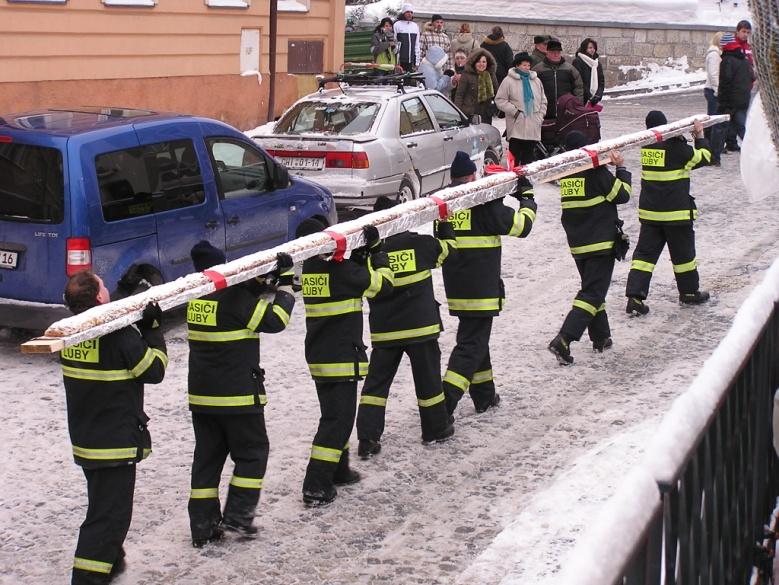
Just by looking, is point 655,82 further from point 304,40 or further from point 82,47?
point 82,47

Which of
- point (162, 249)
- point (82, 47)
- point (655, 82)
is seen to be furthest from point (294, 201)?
point (655, 82)

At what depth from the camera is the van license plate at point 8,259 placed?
9484 mm

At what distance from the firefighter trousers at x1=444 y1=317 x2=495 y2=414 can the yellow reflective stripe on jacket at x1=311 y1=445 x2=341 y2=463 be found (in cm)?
145

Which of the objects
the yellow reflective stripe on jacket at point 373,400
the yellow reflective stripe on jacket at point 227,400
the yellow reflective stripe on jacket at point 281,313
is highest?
the yellow reflective stripe on jacket at point 281,313

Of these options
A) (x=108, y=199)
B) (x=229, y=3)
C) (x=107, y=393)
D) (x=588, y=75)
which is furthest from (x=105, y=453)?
(x=229, y=3)

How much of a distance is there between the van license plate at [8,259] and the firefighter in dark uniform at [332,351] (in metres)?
3.12

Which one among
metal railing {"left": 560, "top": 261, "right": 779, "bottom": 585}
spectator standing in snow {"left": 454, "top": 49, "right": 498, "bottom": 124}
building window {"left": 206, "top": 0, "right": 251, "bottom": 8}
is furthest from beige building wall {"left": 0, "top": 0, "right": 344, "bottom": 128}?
metal railing {"left": 560, "top": 261, "right": 779, "bottom": 585}

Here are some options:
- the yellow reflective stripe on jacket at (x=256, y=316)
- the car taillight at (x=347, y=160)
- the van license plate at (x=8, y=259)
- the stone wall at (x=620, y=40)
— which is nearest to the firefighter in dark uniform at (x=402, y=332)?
the yellow reflective stripe on jacket at (x=256, y=316)

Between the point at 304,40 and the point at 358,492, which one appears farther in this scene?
the point at 304,40

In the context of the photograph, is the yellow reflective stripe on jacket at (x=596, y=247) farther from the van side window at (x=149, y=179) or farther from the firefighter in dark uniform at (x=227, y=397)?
the firefighter in dark uniform at (x=227, y=397)

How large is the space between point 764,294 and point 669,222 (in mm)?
6476

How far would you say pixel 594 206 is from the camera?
32.7 feet

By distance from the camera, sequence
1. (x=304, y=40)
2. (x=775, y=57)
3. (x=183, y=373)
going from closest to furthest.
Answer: (x=775, y=57), (x=183, y=373), (x=304, y=40)

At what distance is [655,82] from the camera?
30281mm
